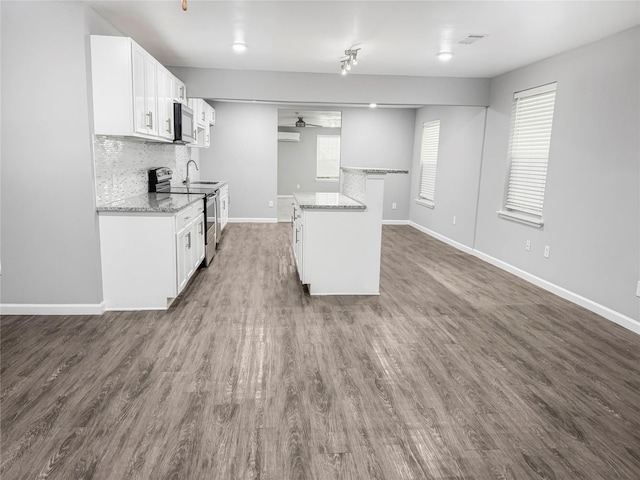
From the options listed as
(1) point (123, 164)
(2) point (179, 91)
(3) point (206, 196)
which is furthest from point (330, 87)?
(1) point (123, 164)

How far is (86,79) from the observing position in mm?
3199

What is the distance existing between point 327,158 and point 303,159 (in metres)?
0.67

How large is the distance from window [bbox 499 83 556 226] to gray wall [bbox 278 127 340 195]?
688cm

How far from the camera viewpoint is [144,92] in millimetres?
3639

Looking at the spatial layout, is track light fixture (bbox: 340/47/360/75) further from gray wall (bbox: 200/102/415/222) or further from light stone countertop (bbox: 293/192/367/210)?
gray wall (bbox: 200/102/415/222)

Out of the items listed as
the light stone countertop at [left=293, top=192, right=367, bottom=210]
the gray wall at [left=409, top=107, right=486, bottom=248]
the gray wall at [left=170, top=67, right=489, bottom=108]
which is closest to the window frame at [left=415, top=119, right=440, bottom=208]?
the gray wall at [left=409, top=107, right=486, bottom=248]

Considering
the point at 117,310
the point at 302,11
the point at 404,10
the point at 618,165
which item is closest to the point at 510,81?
the point at 618,165

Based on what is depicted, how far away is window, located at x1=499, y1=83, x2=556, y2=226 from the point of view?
15.4ft

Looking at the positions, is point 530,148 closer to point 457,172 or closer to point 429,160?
point 457,172

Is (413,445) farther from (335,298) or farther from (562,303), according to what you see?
(562,303)

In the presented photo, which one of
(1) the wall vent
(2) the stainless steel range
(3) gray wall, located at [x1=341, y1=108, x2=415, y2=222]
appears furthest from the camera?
(1) the wall vent

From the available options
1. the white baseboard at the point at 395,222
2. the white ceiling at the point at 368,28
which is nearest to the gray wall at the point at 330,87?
the white ceiling at the point at 368,28

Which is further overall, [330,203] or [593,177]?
[330,203]

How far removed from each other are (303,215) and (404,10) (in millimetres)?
1909
